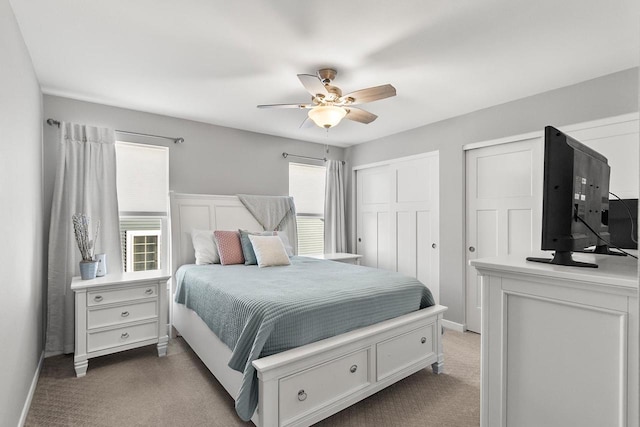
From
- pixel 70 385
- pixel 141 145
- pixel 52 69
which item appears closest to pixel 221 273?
pixel 70 385

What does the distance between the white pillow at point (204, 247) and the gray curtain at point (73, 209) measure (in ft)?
2.41

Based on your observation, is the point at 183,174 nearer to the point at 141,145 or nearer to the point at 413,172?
the point at 141,145

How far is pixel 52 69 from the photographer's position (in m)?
2.55

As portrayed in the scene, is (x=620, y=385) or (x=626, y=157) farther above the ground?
(x=626, y=157)

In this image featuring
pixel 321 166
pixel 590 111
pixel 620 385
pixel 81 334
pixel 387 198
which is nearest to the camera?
pixel 620 385

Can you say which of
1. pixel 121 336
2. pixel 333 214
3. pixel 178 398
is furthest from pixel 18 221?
pixel 333 214

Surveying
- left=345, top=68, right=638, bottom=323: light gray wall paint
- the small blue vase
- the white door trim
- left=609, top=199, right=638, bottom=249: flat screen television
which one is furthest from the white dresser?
the small blue vase

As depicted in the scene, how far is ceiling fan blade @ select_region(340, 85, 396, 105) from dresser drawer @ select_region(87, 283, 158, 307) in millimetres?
2388

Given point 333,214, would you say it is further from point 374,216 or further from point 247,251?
point 247,251

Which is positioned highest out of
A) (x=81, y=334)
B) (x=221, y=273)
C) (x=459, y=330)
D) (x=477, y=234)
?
(x=477, y=234)

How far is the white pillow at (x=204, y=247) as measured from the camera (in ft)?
11.1

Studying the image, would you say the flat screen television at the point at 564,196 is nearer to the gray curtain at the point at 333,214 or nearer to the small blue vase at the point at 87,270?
the small blue vase at the point at 87,270

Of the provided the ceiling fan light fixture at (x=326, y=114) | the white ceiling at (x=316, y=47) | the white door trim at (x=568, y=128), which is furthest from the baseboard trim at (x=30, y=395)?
the white door trim at (x=568, y=128)

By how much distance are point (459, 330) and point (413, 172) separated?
6.62 ft
